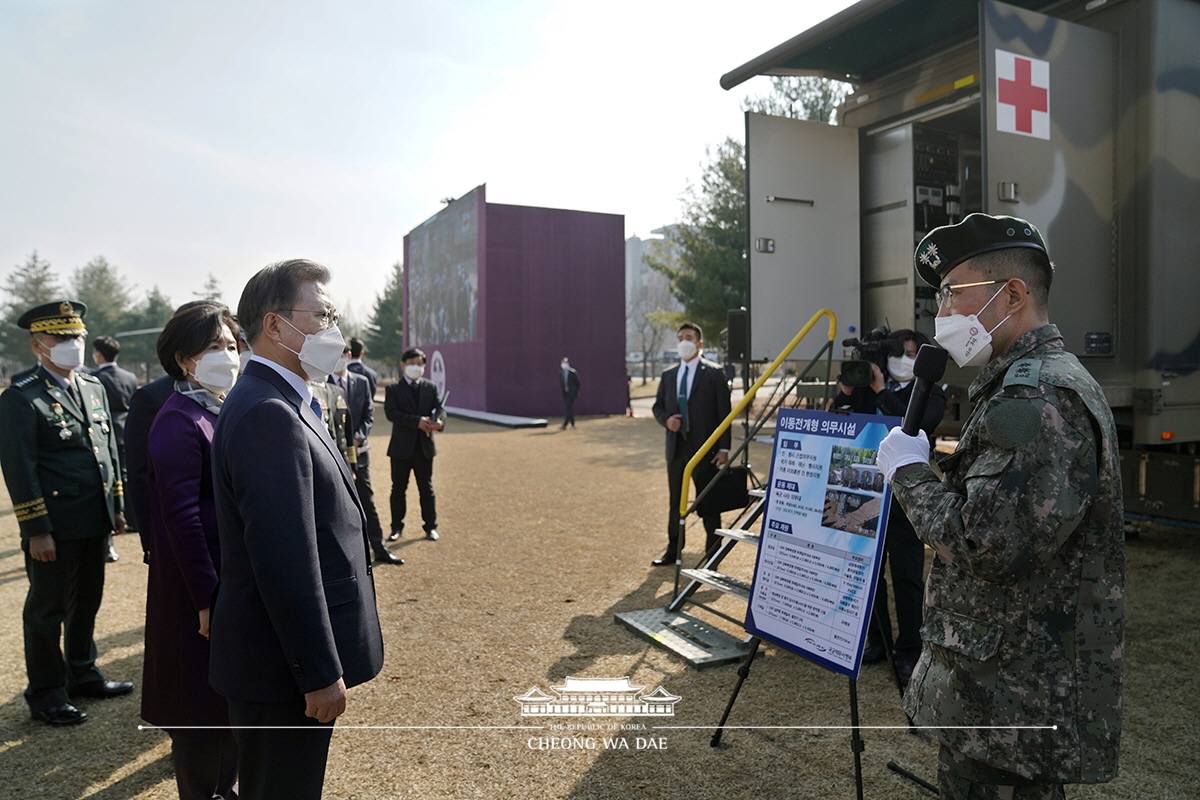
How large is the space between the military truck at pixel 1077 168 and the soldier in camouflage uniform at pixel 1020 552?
2.66m

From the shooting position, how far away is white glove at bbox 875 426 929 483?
1.92m

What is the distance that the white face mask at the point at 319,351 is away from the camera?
79.9 inches

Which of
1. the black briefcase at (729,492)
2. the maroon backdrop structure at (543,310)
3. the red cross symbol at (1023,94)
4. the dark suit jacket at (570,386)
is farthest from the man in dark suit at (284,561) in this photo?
the maroon backdrop structure at (543,310)

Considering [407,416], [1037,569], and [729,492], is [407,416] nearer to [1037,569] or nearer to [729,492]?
[729,492]

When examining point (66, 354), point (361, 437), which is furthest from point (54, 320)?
point (361, 437)

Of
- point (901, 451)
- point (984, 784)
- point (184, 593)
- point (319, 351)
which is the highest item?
point (319, 351)

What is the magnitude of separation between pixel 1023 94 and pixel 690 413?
329 cm

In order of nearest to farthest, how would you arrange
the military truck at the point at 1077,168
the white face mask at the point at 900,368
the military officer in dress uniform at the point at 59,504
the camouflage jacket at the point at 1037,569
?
1. the camouflage jacket at the point at 1037,569
2. the military officer in dress uniform at the point at 59,504
3. the military truck at the point at 1077,168
4. the white face mask at the point at 900,368

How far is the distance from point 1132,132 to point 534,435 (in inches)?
596

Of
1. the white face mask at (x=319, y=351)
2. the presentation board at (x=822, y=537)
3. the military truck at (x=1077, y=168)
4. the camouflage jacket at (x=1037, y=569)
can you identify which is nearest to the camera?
the camouflage jacket at (x=1037, y=569)

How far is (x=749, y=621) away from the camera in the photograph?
3562mm

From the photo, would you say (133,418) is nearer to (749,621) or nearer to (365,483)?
(749,621)

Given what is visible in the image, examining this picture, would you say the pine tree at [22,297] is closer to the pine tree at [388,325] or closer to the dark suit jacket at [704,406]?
the pine tree at [388,325]

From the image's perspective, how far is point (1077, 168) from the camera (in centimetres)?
458
